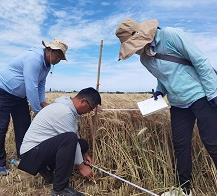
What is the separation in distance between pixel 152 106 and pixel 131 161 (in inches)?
34.0

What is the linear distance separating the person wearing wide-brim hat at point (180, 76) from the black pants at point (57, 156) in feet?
3.64

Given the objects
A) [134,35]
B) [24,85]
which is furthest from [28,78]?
[134,35]

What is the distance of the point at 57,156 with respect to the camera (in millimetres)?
4941

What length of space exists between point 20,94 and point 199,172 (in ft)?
8.58

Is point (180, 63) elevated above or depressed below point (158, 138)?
above

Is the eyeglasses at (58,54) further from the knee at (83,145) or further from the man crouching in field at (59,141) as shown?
the knee at (83,145)

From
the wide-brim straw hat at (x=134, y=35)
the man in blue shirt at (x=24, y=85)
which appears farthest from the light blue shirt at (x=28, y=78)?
the wide-brim straw hat at (x=134, y=35)

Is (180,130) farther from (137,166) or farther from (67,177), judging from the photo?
(67,177)

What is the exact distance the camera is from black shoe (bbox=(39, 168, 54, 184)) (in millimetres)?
5450

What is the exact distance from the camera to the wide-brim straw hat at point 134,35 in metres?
4.50

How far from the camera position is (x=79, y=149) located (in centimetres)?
510

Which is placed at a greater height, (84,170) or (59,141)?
(59,141)

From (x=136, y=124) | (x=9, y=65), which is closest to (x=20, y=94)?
(x=9, y=65)

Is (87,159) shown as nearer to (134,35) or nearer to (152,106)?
A: (152,106)
